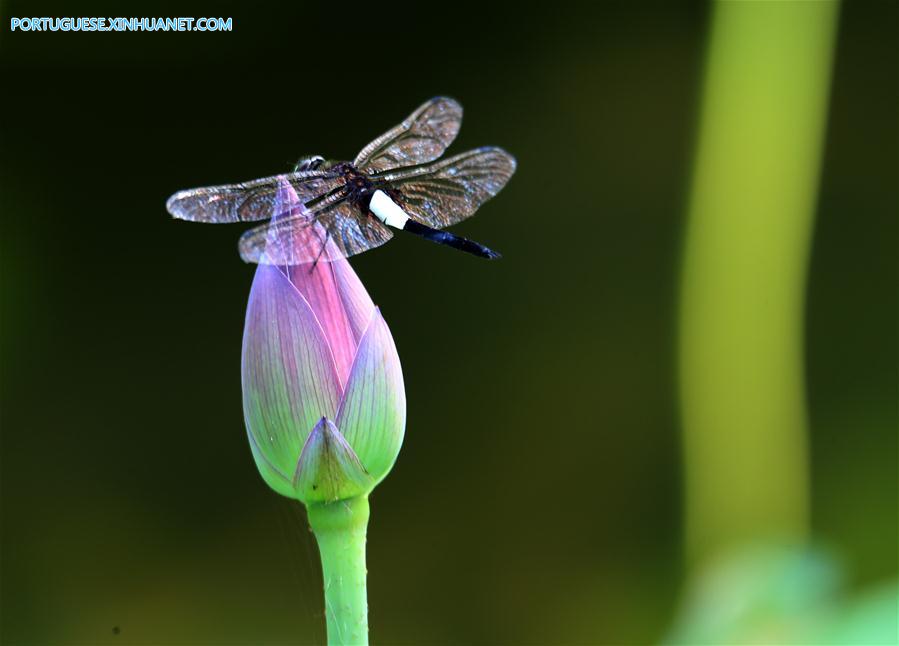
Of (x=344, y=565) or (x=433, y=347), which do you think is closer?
(x=344, y=565)

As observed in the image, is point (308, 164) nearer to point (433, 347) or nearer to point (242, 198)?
point (242, 198)

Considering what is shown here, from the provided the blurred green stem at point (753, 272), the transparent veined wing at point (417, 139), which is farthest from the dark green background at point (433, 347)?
the transparent veined wing at point (417, 139)

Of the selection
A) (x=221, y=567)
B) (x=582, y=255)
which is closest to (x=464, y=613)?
(x=221, y=567)

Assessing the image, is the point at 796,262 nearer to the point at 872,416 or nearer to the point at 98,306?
the point at 872,416

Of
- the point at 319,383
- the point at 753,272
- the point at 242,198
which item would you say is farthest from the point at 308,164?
the point at 753,272

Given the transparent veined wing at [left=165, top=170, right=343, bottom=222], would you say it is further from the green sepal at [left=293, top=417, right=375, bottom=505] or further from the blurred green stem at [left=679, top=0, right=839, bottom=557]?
the blurred green stem at [left=679, top=0, right=839, bottom=557]

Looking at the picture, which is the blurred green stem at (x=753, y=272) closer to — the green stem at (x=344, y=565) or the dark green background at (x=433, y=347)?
the dark green background at (x=433, y=347)
